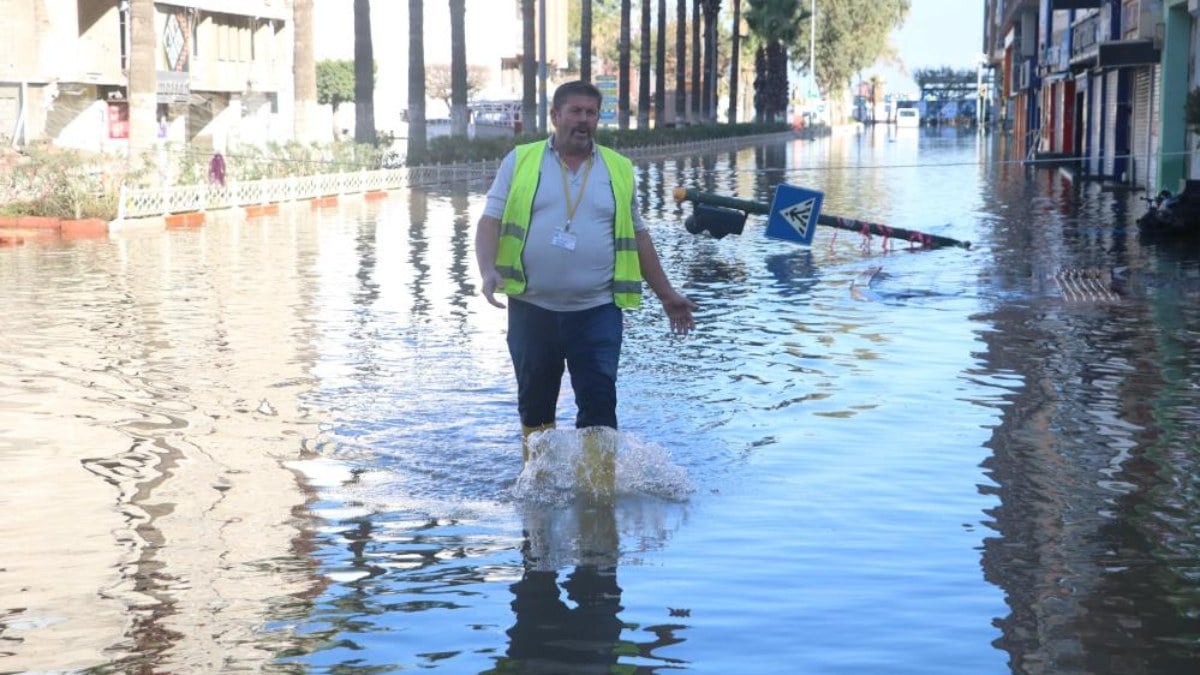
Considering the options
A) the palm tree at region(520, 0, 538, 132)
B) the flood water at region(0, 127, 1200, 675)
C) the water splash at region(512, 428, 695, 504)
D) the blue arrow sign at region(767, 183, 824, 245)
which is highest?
the palm tree at region(520, 0, 538, 132)

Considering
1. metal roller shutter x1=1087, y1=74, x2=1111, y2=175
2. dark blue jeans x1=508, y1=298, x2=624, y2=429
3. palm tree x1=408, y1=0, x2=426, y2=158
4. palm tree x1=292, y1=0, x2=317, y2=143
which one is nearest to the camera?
dark blue jeans x1=508, y1=298, x2=624, y2=429

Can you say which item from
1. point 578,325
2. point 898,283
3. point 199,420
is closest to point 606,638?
point 578,325

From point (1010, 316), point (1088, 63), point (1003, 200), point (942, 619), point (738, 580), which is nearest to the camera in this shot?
point (942, 619)

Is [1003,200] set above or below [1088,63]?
below

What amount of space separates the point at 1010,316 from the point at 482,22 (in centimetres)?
10336

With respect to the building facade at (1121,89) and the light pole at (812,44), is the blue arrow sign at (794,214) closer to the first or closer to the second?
the building facade at (1121,89)

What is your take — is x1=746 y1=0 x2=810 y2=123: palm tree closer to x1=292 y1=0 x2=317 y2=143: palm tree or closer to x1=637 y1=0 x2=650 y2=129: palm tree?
x1=637 y1=0 x2=650 y2=129: palm tree

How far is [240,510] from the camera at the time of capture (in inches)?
324

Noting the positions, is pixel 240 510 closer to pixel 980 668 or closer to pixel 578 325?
pixel 578 325

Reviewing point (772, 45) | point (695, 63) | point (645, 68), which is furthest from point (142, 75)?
point (772, 45)

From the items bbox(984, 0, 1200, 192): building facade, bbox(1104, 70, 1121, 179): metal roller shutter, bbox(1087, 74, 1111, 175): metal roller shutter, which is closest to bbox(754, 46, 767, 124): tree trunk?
bbox(984, 0, 1200, 192): building facade

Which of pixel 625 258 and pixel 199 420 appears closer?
pixel 625 258

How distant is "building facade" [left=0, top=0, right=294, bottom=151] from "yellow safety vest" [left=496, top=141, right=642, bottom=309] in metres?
30.6

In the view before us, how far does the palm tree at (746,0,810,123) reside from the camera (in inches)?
3883
